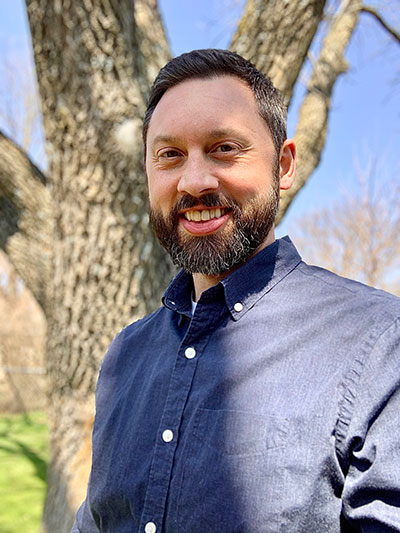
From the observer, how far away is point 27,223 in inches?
128

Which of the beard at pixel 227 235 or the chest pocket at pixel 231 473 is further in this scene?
A: the beard at pixel 227 235

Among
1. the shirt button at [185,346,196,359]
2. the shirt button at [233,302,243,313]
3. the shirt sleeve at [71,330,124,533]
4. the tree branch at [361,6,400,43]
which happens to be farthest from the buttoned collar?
the tree branch at [361,6,400,43]

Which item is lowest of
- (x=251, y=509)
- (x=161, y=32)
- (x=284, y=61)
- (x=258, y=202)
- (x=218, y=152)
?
(x=251, y=509)

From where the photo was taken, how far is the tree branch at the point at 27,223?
3.21m

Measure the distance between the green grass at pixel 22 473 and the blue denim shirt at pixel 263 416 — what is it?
4293 millimetres

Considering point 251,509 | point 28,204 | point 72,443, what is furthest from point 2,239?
point 251,509

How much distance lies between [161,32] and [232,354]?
2680 mm

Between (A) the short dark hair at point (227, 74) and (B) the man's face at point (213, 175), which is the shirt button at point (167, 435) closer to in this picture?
(B) the man's face at point (213, 175)

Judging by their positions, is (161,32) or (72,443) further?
(161,32)

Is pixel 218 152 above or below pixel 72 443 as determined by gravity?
above

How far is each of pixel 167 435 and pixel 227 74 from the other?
896 mm

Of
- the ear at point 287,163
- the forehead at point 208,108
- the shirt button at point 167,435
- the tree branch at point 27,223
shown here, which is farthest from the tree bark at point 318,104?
the shirt button at point 167,435

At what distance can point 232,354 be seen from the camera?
1.20 m

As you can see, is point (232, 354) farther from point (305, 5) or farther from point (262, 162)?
point (305, 5)
